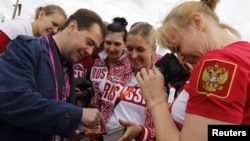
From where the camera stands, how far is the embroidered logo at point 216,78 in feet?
3.71

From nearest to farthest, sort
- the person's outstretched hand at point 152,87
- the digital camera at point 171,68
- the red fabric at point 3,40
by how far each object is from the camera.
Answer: the person's outstretched hand at point 152,87 < the digital camera at point 171,68 < the red fabric at point 3,40

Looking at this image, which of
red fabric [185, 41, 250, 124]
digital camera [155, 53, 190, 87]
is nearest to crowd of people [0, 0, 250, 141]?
red fabric [185, 41, 250, 124]

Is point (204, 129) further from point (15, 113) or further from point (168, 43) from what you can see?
point (15, 113)

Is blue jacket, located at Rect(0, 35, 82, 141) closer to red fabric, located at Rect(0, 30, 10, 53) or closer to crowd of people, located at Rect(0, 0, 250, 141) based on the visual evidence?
crowd of people, located at Rect(0, 0, 250, 141)

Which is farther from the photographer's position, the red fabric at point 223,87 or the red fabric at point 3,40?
the red fabric at point 3,40

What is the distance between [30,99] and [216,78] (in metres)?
0.87

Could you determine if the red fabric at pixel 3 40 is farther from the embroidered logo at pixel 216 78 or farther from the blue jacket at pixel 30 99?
the embroidered logo at pixel 216 78

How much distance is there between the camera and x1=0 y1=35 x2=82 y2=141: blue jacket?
156 centimetres

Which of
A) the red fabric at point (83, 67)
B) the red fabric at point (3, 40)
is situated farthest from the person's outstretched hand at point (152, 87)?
the red fabric at point (3, 40)

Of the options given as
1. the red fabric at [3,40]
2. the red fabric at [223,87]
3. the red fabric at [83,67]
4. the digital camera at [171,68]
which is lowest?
the red fabric at [83,67]

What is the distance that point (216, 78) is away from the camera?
1146mm

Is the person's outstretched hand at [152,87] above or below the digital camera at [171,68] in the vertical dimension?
above

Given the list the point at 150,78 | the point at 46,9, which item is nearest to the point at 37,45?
the point at 150,78

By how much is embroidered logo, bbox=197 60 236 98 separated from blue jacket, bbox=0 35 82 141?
28.6 inches
